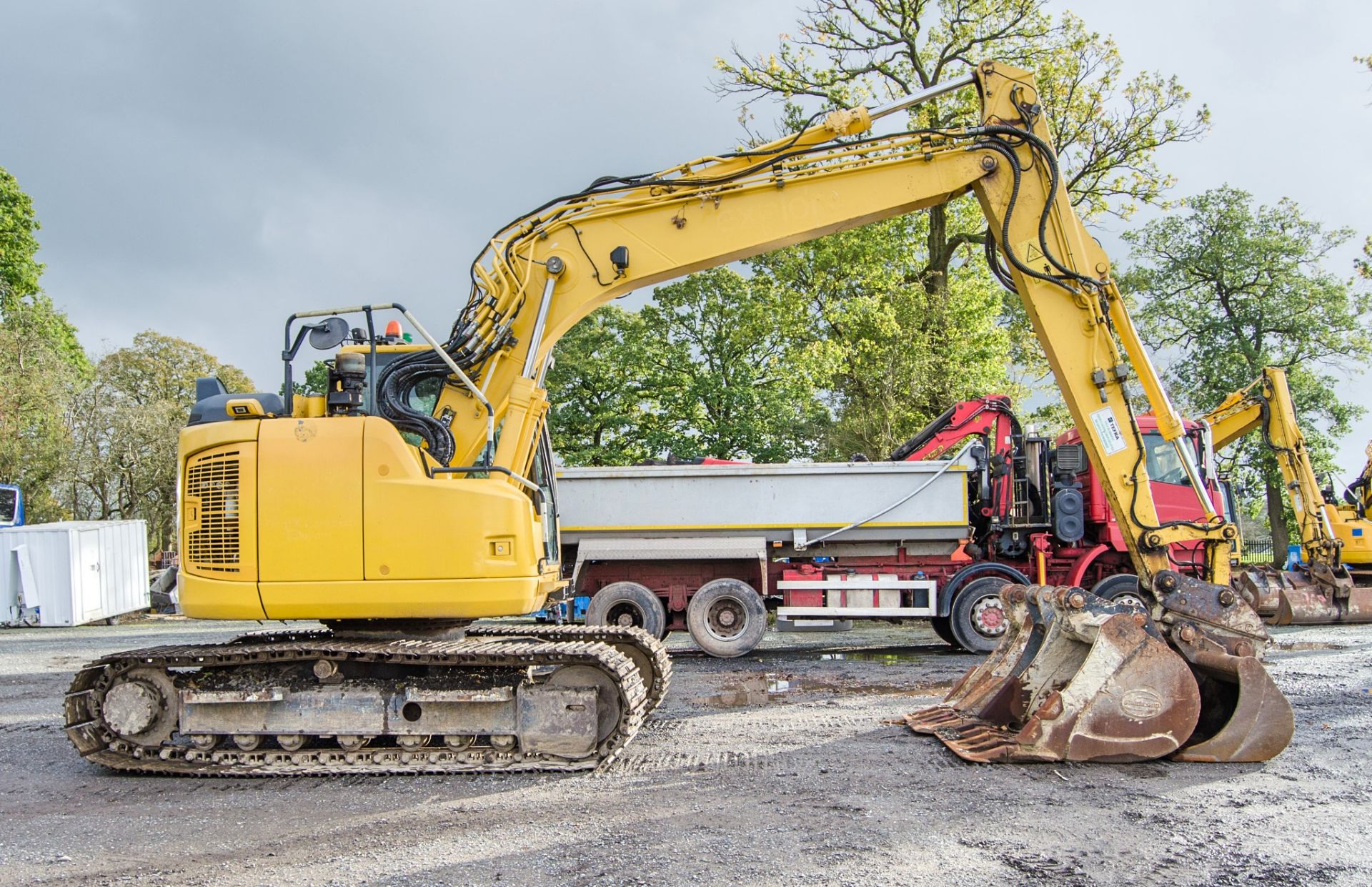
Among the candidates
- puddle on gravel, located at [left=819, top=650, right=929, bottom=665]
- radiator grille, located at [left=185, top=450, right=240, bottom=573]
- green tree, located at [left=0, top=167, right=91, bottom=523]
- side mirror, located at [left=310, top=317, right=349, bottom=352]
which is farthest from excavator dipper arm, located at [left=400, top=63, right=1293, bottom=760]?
green tree, located at [left=0, top=167, right=91, bottom=523]

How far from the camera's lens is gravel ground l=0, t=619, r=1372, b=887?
170 inches

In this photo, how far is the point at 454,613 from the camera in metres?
6.02

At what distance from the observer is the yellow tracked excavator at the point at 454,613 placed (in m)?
5.96

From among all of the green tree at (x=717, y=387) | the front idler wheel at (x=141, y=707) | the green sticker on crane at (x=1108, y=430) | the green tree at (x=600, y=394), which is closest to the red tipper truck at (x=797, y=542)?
the green sticker on crane at (x=1108, y=430)

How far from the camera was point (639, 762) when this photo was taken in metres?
6.21

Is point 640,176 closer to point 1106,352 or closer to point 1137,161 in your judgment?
point 1106,352

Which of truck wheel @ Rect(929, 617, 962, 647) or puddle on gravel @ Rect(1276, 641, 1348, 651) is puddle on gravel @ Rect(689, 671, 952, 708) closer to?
truck wheel @ Rect(929, 617, 962, 647)

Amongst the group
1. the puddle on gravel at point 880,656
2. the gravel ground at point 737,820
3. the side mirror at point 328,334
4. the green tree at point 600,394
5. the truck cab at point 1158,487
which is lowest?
the puddle on gravel at point 880,656

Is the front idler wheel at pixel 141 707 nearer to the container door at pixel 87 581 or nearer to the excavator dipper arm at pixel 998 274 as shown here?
the excavator dipper arm at pixel 998 274

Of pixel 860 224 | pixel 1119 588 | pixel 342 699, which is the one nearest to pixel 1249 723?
pixel 860 224

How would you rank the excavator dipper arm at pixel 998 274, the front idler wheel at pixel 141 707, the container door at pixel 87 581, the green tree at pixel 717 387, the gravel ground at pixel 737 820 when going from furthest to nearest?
the green tree at pixel 717 387, the container door at pixel 87 581, the excavator dipper arm at pixel 998 274, the front idler wheel at pixel 141 707, the gravel ground at pixel 737 820

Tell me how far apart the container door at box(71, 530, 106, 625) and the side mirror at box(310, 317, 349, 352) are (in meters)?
17.7

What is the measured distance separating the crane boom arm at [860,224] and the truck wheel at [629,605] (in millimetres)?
5251

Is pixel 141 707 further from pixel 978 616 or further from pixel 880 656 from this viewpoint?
pixel 978 616
